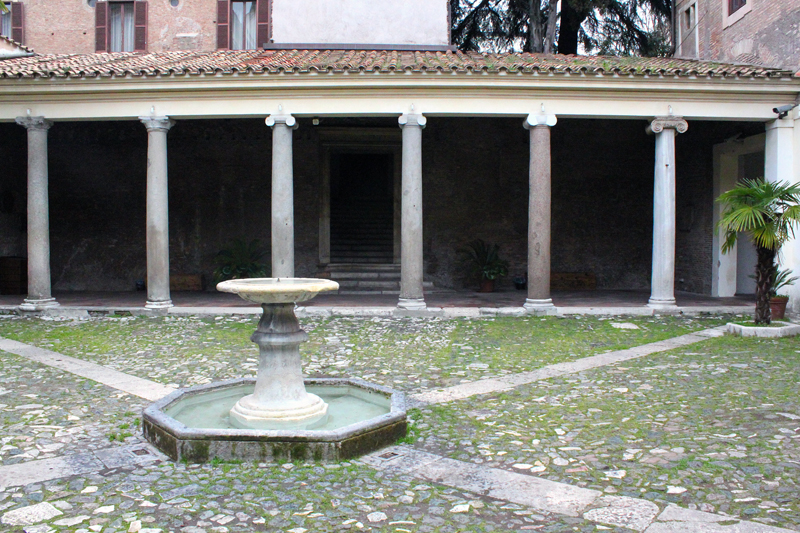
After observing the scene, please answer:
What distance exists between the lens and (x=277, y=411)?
13.8 ft

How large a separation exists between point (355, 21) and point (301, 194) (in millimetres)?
3716

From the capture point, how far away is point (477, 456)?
390cm

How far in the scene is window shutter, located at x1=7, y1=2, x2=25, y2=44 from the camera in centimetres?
1469

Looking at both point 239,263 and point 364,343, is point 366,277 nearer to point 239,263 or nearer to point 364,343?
point 239,263

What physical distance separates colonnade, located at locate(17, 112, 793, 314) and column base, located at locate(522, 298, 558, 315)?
2 cm

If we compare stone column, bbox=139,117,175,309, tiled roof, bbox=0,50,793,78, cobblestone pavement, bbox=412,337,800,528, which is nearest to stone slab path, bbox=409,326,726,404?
cobblestone pavement, bbox=412,337,800,528

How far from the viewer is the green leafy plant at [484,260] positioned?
1367 cm

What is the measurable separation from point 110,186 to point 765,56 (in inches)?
509

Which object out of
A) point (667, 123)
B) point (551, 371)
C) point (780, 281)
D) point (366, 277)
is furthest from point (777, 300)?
point (366, 277)

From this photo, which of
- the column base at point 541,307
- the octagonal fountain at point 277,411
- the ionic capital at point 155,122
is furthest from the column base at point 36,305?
the column base at point 541,307

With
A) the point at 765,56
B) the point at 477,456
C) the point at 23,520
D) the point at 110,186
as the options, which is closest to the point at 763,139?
the point at 765,56

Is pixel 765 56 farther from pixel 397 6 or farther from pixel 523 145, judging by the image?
pixel 397 6

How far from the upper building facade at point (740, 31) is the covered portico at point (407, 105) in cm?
93

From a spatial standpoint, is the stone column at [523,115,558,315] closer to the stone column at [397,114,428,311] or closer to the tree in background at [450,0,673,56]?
the stone column at [397,114,428,311]
